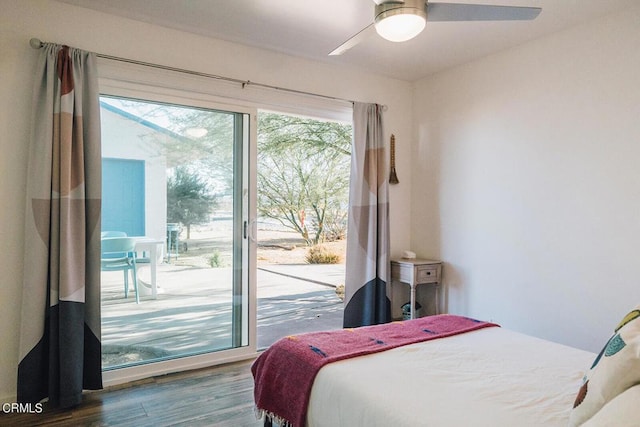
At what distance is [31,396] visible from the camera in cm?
236

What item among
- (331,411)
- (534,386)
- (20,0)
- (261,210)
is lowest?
(331,411)

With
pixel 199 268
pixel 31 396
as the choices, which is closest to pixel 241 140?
pixel 199 268

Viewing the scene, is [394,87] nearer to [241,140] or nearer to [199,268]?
[241,140]

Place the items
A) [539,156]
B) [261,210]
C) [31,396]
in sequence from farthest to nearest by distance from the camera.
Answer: [261,210] → [539,156] → [31,396]

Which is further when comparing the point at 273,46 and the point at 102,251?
the point at 273,46

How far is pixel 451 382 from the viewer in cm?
154

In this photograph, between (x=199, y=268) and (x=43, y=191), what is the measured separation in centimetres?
119

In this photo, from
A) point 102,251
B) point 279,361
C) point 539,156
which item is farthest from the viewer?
point 539,156

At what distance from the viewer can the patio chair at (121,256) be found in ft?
9.04

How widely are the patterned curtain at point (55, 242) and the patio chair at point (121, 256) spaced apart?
0.26m

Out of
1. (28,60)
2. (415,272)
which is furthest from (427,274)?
(28,60)

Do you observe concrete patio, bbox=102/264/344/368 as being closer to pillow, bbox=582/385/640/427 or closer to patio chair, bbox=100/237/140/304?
patio chair, bbox=100/237/140/304

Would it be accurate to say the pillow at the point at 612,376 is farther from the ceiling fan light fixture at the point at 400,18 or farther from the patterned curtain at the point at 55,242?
the patterned curtain at the point at 55,242

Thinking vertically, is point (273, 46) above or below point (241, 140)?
above
